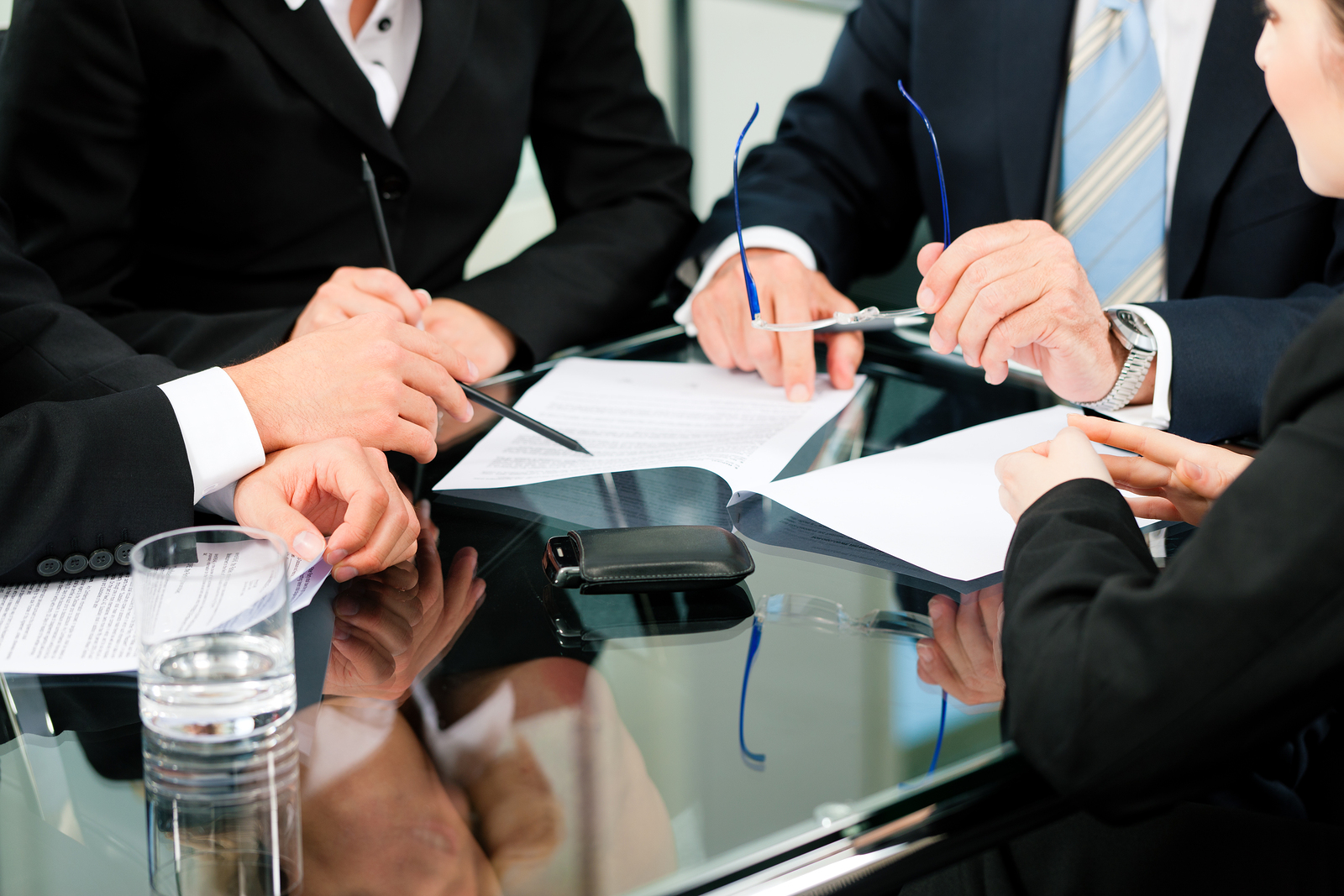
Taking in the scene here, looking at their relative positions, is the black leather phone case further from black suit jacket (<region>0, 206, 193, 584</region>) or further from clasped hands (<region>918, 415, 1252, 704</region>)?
black suit jacket (<region>0, 206, 193, 584</region>)

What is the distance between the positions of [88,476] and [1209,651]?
78cm

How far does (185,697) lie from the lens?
0.63 m

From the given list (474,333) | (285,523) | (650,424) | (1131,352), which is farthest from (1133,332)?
(285,523)

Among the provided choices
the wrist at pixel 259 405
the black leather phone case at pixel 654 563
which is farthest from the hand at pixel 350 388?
the black leather phone case at pixel 654 563

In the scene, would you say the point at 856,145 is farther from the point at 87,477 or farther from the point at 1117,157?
the point at 87,477

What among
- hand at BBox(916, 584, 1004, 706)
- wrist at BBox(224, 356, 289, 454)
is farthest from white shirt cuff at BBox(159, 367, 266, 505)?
hand at BBox(916, 584, 1004, 706)

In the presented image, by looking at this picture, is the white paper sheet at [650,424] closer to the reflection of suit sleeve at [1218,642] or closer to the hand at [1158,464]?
the hand at [1158,464]

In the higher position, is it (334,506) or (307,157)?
(307,157)

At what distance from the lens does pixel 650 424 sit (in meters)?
1.14

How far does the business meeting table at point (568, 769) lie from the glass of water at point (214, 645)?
0.02 meters

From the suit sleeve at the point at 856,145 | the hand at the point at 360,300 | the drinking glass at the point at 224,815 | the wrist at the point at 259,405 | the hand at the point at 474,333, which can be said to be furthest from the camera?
the suit sleeve at the point at 856,145

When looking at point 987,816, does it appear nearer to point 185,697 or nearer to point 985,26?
point 185,697

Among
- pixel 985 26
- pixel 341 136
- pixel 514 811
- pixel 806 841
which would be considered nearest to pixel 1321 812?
pixel 806 841

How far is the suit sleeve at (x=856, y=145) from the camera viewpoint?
1.66 metres
